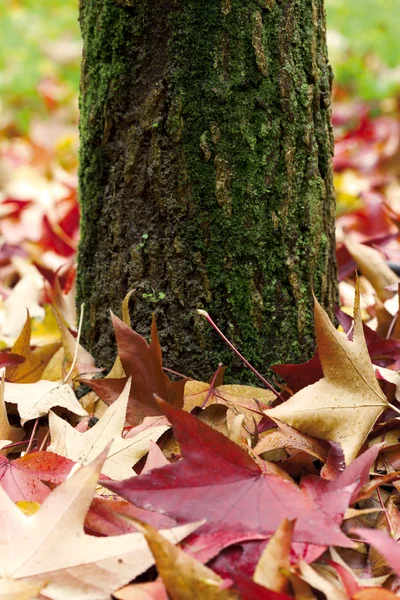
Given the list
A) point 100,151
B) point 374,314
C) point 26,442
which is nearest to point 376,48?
point 374,314

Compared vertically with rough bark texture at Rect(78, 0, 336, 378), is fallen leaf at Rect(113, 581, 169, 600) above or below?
below

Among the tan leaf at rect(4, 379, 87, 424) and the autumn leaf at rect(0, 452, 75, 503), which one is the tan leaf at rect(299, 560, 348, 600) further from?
the tan leaf at rect(4, 379, 87, 424)

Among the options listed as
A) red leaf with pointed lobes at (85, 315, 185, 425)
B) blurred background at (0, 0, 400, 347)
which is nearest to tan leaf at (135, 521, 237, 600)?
red leaf with pointed lobes at (85, 315, 185, 425)

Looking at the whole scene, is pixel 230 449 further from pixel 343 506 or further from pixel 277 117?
pixel 277 117

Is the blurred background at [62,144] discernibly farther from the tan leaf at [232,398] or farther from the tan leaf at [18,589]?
the tan leaf at [18,589]

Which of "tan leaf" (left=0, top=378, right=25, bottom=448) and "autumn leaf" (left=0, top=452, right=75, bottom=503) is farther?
"tan leaf" (left=0, top=378, right=25, bottom=448)

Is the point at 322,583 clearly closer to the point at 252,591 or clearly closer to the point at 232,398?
the point at 252,591

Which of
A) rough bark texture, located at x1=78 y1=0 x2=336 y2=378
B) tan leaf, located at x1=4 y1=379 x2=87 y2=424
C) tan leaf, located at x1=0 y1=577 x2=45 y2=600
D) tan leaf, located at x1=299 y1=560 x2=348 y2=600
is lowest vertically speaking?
tan leaf, located at x1=299 y1=560 x2=348 y2=600
